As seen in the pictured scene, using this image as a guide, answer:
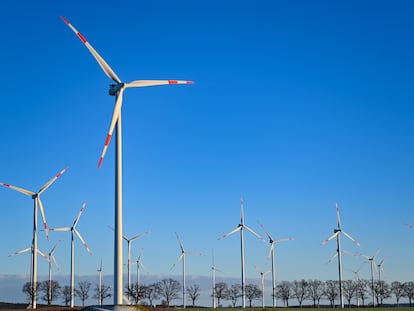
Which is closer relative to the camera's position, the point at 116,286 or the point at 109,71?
the point at 116,286

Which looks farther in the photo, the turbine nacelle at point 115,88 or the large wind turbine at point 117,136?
the turbine nacelle at point 115,88

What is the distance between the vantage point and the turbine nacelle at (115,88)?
266 ft

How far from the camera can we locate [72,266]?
144 meters

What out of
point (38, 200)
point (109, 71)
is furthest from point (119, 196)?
point (38, 200)

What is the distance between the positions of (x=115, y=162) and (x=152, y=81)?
40.4ft

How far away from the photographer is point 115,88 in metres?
81.2

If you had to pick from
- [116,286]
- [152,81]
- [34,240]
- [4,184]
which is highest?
[152,81]

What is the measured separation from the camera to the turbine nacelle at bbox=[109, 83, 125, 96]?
80938 millimetres

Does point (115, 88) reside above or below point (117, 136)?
above

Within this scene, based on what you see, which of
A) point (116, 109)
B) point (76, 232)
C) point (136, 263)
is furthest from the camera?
point (136, 263)

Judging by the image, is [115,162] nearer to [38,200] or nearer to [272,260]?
[38,200]

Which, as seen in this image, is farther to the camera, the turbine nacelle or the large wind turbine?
the turbine nacelle

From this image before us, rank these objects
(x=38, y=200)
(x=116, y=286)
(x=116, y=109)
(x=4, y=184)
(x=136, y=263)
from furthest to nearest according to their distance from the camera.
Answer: (x=136, y=263) → (x=38, y=200) → (x=4, y=184) → (x=116, y=109) → (x=116, y=286)

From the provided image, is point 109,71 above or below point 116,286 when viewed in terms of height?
above
